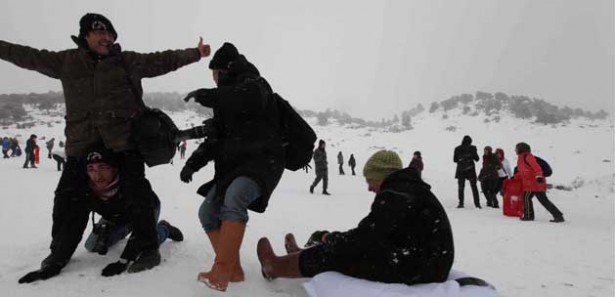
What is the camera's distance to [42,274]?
264 cm

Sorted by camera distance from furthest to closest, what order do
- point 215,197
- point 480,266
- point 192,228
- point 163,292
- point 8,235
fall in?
point 192,228, point 8,235, point 480,266, point 215,197, point 163,292

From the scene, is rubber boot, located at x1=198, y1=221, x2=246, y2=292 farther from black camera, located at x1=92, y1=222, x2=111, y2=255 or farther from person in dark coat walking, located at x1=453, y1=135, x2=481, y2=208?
person in dark coat walking, located at x1=453, y1=135, x2=481, y2=208

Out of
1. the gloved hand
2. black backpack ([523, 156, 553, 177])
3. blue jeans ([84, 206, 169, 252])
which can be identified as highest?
the gloved hand

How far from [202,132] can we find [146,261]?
1103 mm

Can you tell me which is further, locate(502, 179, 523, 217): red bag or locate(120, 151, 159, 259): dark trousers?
locate(502, 179, 523, 217): red bag

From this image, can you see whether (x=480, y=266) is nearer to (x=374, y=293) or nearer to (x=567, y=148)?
(x=374, y=293)

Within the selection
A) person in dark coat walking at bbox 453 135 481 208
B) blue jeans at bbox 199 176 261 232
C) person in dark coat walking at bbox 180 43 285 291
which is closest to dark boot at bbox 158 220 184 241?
person in dark coat walking at bbox 180 43 285 291

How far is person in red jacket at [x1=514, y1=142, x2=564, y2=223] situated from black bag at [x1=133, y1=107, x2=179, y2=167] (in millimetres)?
7370

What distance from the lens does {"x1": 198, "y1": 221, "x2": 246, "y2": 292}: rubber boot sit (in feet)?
7.54

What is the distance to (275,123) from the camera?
9.42ft

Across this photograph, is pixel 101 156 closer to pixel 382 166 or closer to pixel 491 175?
pixel 382 166

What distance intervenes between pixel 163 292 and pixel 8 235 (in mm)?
3339

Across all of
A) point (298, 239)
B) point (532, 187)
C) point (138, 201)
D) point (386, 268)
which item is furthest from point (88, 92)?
point (532, 187)

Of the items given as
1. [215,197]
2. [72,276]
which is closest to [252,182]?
[215,197]
